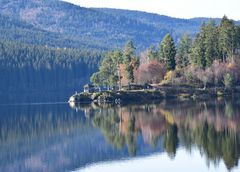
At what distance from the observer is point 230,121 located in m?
69.3

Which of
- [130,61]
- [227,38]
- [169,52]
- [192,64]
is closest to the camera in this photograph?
[227,38]

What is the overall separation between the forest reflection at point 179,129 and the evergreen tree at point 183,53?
48047 millimetres

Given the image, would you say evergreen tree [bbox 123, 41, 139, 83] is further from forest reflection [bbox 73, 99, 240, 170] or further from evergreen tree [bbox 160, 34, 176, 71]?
forest reflection [bbox 73, 99, 240, 170]

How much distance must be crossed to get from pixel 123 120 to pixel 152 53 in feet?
218

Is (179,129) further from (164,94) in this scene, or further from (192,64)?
(192,64)

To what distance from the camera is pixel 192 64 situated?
442 feet

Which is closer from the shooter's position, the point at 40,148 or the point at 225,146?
the point at 225,146

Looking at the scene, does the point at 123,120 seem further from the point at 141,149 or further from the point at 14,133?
the point at 141,149

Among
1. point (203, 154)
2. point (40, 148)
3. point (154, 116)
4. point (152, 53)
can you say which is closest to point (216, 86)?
point (152, 53)

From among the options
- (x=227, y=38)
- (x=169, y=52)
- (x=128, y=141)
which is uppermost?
(x=227, y=38)

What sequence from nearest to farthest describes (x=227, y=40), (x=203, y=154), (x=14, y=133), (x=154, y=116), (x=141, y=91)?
(x=203, y=154) < (x=14, y=133) < (x=154, y=116) < (x=141, y=91) < (x=227, y=40)

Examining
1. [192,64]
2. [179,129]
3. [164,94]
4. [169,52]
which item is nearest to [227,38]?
[192,64]

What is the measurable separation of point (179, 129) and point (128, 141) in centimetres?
734

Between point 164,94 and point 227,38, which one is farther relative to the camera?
point 227,38
